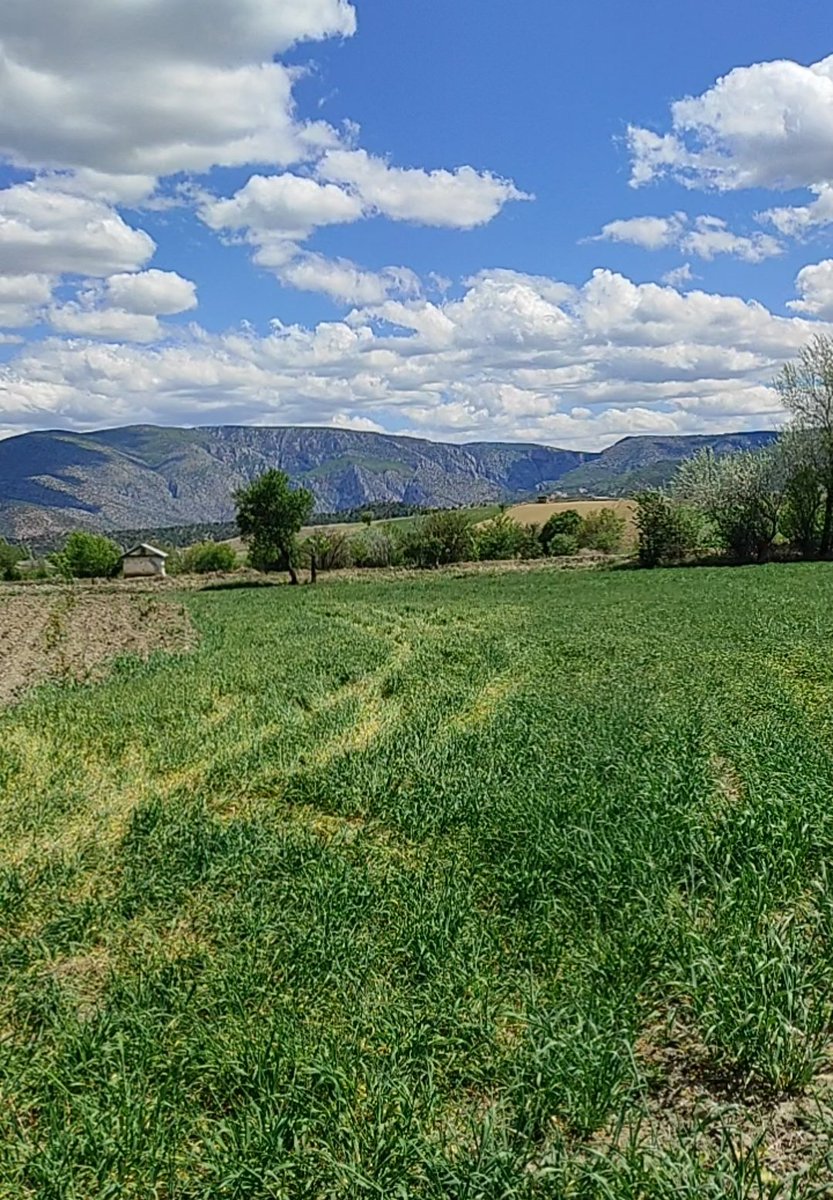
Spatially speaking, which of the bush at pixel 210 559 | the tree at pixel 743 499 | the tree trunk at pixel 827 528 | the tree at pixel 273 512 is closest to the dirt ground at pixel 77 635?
the tree at pixel 273 512

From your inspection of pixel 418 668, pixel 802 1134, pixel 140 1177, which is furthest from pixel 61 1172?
pixel 418 668

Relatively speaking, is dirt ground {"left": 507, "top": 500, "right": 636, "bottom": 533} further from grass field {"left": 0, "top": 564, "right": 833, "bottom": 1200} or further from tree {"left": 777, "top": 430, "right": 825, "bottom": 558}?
grass field {"left": 0, "top": 564, "right": 833, "bottom": 1200}

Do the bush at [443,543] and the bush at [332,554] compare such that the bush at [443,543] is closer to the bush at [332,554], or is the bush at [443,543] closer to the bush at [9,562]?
the bush at [332,554]

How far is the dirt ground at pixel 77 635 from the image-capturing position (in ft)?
68.7

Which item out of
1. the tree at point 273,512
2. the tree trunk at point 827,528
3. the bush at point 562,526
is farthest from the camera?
the bush at point 562,526

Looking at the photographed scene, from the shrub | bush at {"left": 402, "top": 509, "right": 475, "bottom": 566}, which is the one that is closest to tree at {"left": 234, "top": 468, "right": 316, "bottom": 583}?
bush at {"left": 402, "top": 509, "right": 475, "bottom": 566}

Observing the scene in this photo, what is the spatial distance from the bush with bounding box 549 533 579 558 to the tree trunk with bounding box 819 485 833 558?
22317 millimetres

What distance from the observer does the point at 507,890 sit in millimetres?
7070

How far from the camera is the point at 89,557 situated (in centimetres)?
9181

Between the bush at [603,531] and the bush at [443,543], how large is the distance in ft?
48.9

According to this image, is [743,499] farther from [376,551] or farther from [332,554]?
[332,554]

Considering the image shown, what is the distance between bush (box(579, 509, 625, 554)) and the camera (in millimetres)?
80562

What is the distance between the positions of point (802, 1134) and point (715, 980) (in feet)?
3.31

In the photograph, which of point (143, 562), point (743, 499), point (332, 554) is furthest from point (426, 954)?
point (143, 562)
